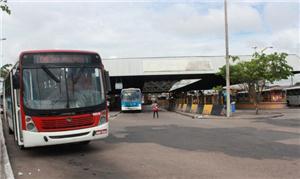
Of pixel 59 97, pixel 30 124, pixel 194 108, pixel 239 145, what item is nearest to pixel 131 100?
pixel 194 108

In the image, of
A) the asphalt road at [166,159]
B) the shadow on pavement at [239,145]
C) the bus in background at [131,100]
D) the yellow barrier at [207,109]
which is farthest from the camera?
the bus in background at [131,100]

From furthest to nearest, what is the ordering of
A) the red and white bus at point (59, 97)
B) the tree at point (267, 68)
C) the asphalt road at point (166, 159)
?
the tree at point (267, 68) → the red and white bus at point (59, 97) → the asphalt road at point (166, 159)

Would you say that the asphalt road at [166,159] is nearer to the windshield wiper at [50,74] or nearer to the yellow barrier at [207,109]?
the windshield wiper at [50,74]

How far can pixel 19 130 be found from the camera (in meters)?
11.0

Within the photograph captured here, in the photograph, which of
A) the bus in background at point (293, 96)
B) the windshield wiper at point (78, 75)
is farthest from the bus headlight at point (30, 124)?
the bus in background at point (293, 96)

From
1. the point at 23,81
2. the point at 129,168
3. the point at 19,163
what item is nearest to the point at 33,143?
the point at 19,163

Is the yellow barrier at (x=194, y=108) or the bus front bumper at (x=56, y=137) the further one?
the yellow barrier at (x=194, y=108)

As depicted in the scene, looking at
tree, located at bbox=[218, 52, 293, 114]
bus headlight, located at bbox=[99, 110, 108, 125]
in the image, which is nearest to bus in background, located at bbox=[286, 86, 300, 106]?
tree, located at bbox=[218, 52, 293, 114]

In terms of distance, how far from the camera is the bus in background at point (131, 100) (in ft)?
153

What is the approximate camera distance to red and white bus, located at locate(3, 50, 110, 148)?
34.2ft

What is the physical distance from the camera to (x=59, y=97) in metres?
10.7

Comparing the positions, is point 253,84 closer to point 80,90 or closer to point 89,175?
point 80,90

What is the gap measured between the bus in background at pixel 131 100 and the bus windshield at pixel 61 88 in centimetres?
3533

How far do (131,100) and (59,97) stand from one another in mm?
36377
